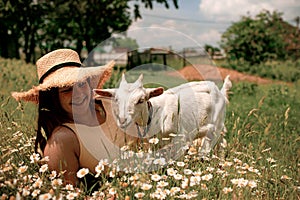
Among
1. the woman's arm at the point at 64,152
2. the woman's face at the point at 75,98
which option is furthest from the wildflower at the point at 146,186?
the woman's face at the point at 75,98

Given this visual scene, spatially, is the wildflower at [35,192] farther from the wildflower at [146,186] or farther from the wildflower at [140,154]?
the wildflower at [140,154]

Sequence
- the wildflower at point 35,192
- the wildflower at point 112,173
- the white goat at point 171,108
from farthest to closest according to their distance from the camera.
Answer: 1. the white goat at point 171,108
2. the wildflower at point 112,173
3. the wildflower at point 35,192

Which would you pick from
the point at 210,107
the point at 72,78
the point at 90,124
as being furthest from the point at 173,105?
the point at 72,78

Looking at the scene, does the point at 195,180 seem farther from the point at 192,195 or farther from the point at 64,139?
the point at 64,139

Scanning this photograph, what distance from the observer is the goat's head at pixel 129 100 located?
3.10 m

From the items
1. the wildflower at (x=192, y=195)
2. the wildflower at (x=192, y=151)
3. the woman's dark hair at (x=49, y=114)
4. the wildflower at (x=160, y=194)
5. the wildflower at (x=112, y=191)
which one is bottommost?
the wildflower at (x=192, y=195)

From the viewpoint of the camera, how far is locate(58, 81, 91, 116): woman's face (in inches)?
118

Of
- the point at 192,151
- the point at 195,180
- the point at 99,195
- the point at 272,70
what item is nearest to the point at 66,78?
the point at 99,195

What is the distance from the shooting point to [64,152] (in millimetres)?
2895

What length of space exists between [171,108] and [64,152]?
1187 millimetres

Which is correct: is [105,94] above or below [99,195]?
above

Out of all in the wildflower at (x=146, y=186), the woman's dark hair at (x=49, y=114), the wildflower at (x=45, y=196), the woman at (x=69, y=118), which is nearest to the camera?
the wildflower at (x=45, y=196)

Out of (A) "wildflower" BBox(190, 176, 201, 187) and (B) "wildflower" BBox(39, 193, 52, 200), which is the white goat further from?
(B) "wildflower" BBox(39, 193, 52, 200)

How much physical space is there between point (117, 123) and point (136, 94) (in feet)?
0.92
